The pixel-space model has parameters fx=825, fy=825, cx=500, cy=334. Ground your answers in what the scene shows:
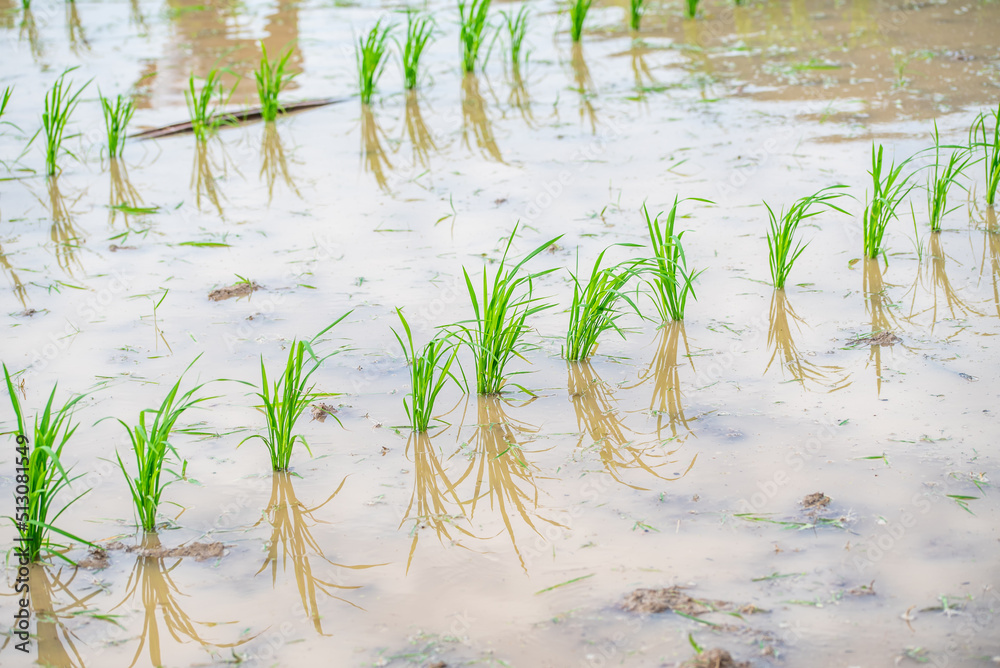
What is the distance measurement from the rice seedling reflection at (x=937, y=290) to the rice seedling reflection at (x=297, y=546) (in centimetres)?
235

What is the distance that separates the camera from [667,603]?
80.5 inches

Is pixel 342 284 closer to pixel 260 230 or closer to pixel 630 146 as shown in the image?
pixel 260 230

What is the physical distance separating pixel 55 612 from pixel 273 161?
3.47m

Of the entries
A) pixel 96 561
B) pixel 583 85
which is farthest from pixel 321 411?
pixel 583 85

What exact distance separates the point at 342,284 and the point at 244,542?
1.58 meters

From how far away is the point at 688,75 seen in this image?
20.3 ft

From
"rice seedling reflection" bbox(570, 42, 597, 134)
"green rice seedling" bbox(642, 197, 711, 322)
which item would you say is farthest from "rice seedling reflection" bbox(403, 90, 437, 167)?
"green rice seedling" bbox(642, 197, 711, 322)

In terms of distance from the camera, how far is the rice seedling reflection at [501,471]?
2.41 meters

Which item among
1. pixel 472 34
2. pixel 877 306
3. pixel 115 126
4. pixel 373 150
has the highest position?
pixel 472 34

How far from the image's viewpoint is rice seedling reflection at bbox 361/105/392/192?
4.86 m

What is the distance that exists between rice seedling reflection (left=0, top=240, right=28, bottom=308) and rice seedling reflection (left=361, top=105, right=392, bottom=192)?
187cm

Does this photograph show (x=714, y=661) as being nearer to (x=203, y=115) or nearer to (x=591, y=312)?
(x=591, y=312)

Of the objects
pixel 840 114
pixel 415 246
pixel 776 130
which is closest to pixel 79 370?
pixel 415 246

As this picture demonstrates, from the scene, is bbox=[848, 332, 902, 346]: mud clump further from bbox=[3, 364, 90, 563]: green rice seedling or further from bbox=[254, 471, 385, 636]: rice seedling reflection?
bbox=[3, 364, 90, 563]: green rice seedling
